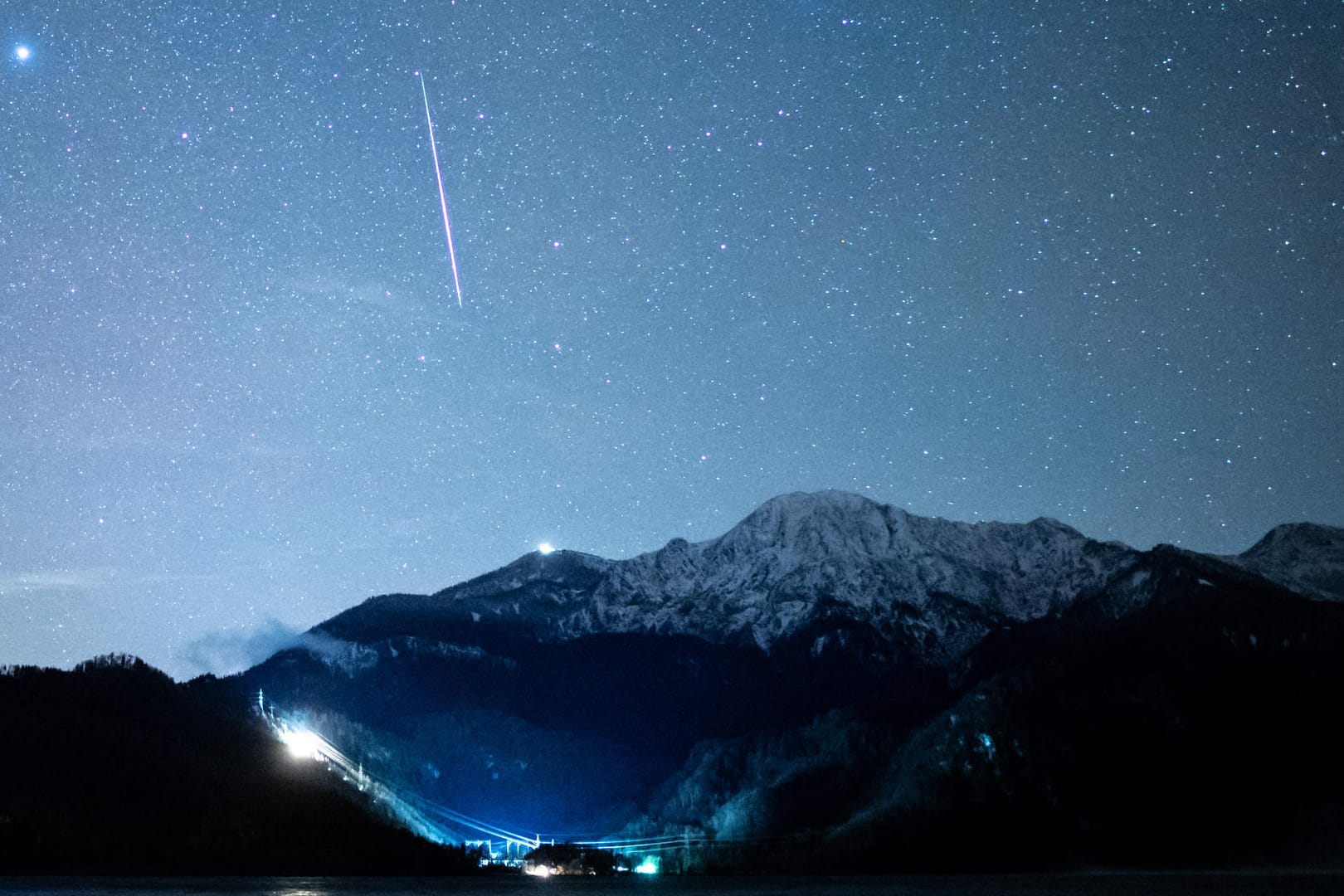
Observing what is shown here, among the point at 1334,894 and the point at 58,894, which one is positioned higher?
the point at 58,894
